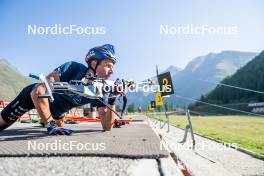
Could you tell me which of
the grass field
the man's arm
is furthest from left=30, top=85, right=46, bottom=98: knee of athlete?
the grass field

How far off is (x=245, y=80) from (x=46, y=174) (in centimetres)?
15967

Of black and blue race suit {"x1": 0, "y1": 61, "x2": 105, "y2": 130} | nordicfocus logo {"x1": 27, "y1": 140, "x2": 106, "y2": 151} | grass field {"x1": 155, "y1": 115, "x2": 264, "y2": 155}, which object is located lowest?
grass field {"x1": 155, "y1": 115, "x2": 264, "y2": 155}

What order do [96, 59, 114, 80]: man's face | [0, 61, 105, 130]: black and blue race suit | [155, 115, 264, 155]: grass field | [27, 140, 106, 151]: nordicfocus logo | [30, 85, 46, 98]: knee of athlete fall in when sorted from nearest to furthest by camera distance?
[27, 140, 106, 151]: nordicfocus logo < [30, 85, 46, 98]: knee of athlete < [0, 61, 105, 130]: black and blue race suit < [96, 59, 114, 80]: man's face < [155, 115, 264, 155]: grass field

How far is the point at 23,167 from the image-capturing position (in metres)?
2.96

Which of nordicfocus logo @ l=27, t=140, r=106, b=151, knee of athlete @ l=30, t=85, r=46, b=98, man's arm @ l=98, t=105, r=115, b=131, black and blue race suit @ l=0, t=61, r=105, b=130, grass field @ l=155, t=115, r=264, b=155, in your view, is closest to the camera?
nordicfocus logo @ l=27, t=140, r=106, b=151

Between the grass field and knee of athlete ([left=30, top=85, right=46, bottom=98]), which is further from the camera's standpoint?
the grass field

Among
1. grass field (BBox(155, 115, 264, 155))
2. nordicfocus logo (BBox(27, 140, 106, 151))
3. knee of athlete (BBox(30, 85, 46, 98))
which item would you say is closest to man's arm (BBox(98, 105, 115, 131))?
knee of athlete (BBox(30, 85, 46, 98))

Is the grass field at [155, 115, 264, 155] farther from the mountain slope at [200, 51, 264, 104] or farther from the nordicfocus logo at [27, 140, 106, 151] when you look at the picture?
the mountain slope at [200, 51, 264, 104]

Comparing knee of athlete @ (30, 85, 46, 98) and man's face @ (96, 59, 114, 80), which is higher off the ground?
man's face @ (96, 59, 114, 80)

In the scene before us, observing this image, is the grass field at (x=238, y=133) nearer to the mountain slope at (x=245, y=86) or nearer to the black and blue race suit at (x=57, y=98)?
the black and blue race suit at (x=57, y=98)

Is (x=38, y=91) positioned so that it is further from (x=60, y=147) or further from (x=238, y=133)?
(x=238, y=133)


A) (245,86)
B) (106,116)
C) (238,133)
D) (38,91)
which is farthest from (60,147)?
(245,86)

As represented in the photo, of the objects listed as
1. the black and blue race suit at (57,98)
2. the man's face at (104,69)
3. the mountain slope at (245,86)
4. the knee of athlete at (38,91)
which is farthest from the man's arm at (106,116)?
the mountain slope at (245,86)

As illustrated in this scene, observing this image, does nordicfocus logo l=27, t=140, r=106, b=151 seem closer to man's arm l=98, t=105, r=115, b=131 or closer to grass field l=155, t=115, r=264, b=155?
man's arm l=98, t=105, r=115, b=131
